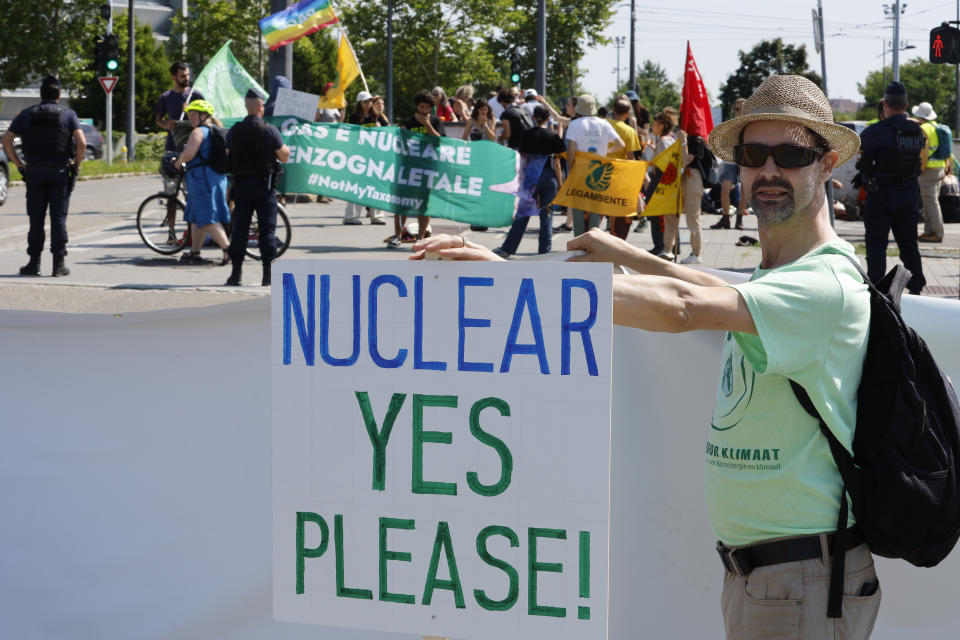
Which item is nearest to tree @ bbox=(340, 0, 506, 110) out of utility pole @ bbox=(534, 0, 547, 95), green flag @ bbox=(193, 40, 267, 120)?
utility pole @ bbox=(534, 0, 547, 95)

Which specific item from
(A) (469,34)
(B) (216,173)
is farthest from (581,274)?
(A) (469,34)

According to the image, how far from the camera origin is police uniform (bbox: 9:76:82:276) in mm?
11812

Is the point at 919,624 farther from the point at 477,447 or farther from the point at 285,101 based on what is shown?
the point at 285,101

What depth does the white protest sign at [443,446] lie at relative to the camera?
6.96 feet

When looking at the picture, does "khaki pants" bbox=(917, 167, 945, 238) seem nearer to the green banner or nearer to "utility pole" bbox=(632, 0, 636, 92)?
the green banner

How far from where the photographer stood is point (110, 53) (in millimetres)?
32125

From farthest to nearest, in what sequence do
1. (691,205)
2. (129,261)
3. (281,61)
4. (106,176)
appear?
1. (106,176)
2. (281,61)
3. (691,205)
4. (129,261)

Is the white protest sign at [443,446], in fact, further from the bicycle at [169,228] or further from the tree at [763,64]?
the tree at [763,64]

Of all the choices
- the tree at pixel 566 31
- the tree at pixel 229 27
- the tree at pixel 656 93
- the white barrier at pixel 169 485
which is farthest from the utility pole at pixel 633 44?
the white barrier at pixel 169 485

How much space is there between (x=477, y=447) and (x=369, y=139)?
42.1ft

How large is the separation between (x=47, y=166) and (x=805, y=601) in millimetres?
11135

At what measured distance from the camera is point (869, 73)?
403 feet

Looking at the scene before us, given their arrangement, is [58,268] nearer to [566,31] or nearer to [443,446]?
[443,446]

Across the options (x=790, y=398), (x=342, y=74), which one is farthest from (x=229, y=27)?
(x=790, y=398)
